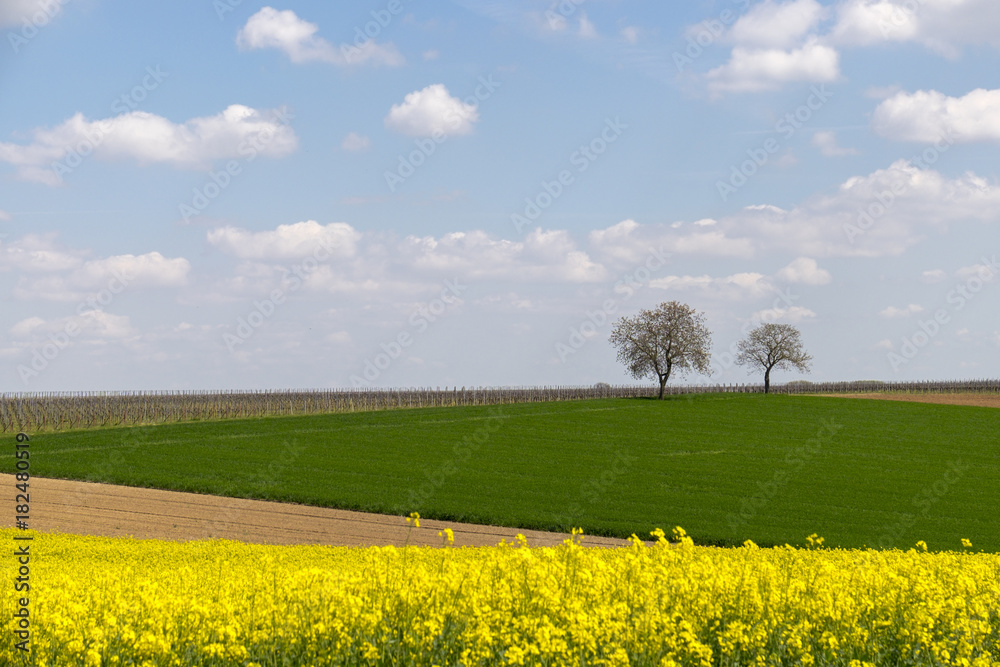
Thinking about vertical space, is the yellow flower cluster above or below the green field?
above

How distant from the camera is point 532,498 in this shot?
25.1m

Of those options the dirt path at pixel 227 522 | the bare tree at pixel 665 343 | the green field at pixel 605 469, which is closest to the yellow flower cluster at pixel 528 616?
the dirt path at pixel 227 522

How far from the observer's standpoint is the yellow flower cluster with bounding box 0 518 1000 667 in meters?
6.87

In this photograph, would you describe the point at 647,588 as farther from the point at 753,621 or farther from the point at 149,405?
Result: the point at 149,405

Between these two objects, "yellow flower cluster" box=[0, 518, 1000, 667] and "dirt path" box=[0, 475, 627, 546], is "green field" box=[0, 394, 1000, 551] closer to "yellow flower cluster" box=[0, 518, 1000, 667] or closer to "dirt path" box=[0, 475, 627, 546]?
"dirt path" box=[0, 475, 627, 546]

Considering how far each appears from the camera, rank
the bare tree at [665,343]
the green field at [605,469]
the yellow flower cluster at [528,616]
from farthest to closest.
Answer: the bare tree at [665,343]
the green field at [605,469]
the yellow flower cluster at [528,616]

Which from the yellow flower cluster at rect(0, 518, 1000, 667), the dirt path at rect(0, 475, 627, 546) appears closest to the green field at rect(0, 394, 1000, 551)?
the dirt path at rect(0, 475, 627, 546)

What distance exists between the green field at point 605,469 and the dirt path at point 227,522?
1.00 m

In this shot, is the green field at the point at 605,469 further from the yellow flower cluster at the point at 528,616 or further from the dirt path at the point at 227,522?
the yellow flower cluster at the point at 528,616

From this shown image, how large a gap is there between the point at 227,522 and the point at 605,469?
15160 millimetres

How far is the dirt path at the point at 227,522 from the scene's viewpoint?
19891mm

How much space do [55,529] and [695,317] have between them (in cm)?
7248

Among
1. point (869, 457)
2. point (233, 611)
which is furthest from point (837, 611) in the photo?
point (869, 457)

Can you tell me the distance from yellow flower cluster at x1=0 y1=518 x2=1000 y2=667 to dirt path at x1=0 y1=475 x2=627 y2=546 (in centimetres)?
1083
